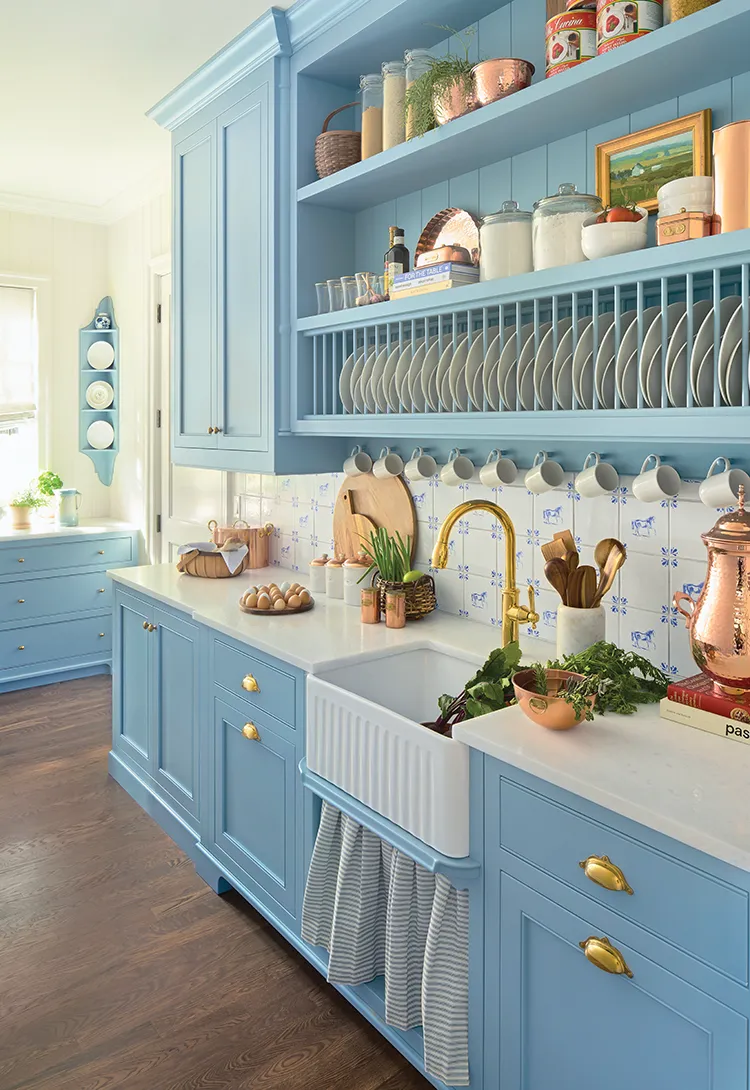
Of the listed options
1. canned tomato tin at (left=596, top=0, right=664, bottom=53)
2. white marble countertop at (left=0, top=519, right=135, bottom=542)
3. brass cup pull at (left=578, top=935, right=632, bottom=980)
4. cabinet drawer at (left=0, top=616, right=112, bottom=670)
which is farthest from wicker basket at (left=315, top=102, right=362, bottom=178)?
cabinet drawer at (left=0, top=616, right=112, bottom=670)

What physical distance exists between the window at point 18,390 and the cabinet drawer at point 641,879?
4.23m

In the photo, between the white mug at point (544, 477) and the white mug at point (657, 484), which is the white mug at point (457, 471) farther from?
the white mug at point (657, 484)

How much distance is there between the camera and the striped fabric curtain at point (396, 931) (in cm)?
159

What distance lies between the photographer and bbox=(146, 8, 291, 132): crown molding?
2.54 metres

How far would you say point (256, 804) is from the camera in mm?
2330

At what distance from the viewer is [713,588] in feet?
5.10

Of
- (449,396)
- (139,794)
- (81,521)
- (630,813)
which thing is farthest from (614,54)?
(81,521)

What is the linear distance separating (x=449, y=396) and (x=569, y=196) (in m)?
0.54

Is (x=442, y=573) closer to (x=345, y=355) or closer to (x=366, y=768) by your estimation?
(x=345, y=355)

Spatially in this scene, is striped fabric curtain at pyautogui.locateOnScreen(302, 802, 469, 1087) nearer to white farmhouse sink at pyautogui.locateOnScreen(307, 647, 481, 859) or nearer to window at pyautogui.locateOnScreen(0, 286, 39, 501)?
white farmhouse sink at pyautogui.locateOnScreen(307, 647, 481, 859)

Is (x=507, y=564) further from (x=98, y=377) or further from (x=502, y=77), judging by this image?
(x=98, y=377)

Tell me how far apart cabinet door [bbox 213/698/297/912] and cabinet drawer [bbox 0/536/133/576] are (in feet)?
A: 7.88

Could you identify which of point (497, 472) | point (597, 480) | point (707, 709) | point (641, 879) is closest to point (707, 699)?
point (707, 709)

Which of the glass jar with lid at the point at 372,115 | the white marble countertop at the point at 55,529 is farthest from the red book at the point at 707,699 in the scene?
the white marble countertop at the point at 55,529
